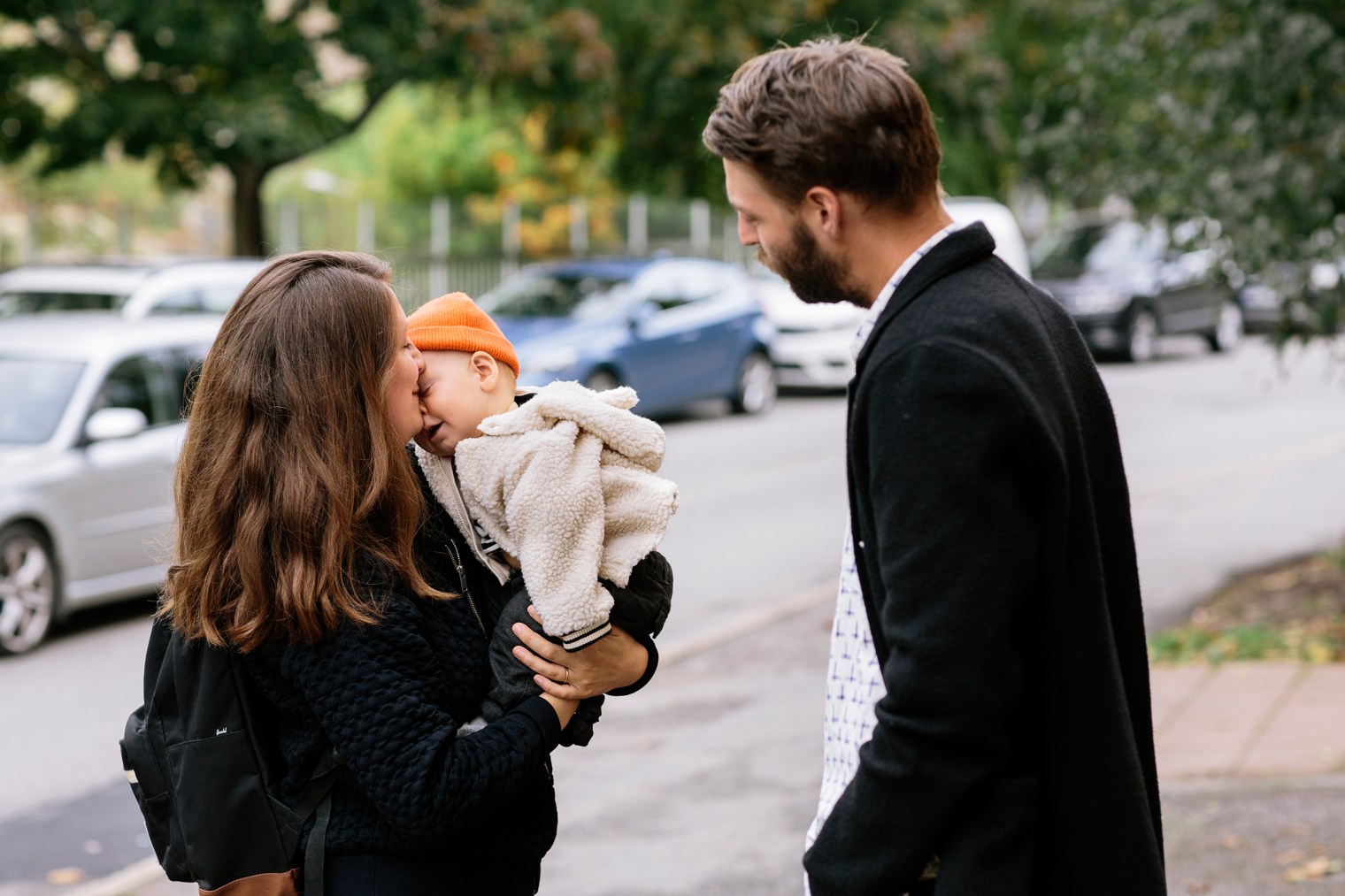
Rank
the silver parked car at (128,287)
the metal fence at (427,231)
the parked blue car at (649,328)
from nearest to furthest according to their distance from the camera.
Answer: the silver parked car at (128,287) → the parked blue car at (649,328) → the metal fence at (427,231)

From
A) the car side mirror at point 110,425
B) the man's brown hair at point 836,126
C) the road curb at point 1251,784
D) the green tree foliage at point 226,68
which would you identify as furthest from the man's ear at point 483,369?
the green tree foliage at point 226,68

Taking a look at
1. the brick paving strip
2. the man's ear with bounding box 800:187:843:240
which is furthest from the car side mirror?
the man's ear with bounding box 800:187:843:240

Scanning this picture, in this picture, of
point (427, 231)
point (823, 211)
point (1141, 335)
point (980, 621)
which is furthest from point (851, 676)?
point (427, 231)

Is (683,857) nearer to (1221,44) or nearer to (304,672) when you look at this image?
(304,672)

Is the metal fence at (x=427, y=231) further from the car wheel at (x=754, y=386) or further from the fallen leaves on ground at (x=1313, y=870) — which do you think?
the fallen leaves on ground at (x=1313, y=870)

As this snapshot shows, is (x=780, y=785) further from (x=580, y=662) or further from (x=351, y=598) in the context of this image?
(x=351, y=598)

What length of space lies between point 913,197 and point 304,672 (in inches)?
41.0

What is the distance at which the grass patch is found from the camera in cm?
701

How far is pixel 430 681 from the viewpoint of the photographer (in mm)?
2082

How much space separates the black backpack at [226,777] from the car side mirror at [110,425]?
21.1 feet

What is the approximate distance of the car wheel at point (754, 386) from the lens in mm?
16703

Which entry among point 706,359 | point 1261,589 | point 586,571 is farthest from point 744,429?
point 586,571

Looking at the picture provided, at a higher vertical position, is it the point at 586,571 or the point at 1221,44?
the point at 1221,44

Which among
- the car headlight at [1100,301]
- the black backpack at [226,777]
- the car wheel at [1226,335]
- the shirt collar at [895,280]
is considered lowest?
the car wheel at [1226,335]
